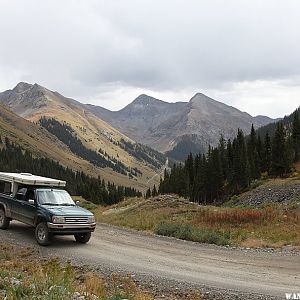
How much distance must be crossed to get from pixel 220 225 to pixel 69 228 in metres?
11.3

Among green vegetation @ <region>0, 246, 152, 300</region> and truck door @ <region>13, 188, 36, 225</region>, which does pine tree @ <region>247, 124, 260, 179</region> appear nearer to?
truck door @ <region>13, 188, 36, 225</region>

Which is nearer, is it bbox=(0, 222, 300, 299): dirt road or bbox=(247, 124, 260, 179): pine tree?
bbox=(0, 222, 300, 299): dirt road

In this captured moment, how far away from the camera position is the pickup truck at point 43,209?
680 inches

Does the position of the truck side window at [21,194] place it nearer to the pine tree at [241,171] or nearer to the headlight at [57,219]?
the headlight at [57,219]

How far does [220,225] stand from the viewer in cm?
2494

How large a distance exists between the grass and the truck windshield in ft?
22.1

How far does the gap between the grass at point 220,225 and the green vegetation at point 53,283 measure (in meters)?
9.84

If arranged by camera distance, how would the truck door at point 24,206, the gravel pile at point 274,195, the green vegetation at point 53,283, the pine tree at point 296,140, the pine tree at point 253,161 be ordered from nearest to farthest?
the green vegetation at point 53,283 < the truck door at point 24,206 < the gravel pile at point 274,195 < the pine tree at point 253,161 < the pine tree at point 296,140

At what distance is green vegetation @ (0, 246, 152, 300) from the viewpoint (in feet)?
28.7

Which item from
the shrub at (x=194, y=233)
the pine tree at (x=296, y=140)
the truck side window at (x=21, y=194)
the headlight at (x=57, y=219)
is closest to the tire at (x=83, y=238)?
the headlight at (x=57, y=219)

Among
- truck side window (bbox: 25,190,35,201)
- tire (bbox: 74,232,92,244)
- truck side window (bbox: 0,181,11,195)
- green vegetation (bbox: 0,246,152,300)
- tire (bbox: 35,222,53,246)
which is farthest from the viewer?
truck side window (bbox: 0,181,11,195)

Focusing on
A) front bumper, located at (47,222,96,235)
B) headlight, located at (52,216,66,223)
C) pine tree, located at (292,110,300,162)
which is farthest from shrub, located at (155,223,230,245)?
pine tree, located at (292,110,300,162)

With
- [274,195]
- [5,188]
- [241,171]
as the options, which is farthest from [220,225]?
[241,171]

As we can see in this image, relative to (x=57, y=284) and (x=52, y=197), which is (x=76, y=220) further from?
(x=57, y=284)
